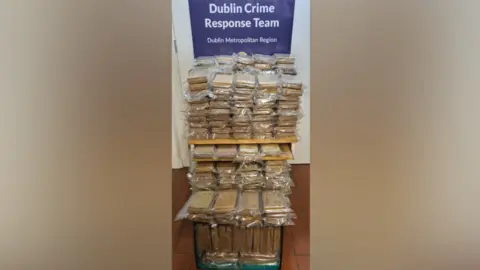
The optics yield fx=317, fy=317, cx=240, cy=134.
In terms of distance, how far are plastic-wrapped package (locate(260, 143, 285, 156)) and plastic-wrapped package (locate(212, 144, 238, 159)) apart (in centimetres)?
14

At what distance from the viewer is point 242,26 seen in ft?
5.96

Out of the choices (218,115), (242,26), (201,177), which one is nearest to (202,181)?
(201,177)

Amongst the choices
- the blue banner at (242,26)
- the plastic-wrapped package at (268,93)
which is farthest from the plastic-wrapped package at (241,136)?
the blue banner at (242,26)

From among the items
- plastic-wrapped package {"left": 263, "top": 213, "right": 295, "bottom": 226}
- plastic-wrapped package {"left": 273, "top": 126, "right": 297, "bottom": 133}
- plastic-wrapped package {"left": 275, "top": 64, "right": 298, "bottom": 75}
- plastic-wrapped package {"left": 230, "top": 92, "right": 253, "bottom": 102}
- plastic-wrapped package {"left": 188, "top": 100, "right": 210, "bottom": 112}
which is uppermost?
plastic-wrapped package {"left": 275, "top": 64, "right": 298, "bottom": 75}

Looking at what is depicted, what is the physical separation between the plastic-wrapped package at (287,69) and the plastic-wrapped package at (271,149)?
41cm

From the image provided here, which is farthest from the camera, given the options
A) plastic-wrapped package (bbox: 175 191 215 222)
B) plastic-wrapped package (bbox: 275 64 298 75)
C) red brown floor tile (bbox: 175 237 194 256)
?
plastic-wrapped package (bbox: 275 64 298 75)

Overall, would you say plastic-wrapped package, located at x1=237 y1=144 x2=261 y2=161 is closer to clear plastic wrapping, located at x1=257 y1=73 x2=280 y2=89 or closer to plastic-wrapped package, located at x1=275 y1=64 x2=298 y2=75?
clear plastic wrapping, located at x1=257 y1=73 x2=280 y2=89

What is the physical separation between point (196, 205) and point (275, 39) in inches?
41.6

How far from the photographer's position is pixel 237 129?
5.43 feet

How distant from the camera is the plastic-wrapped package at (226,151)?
1621 millimetres

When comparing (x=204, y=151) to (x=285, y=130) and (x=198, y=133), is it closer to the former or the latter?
(x=198, y=133)

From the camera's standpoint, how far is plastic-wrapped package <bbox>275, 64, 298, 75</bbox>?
1.76 m

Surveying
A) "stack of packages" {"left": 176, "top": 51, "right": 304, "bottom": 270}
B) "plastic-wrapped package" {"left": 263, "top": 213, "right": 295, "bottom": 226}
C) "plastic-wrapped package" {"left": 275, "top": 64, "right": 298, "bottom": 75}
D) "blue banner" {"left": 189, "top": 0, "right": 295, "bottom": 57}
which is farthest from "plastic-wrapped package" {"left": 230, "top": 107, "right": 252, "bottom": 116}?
"plastic-wrapped package" {"left": 263, "top": 213, "right": 295, "bottom": 226}
